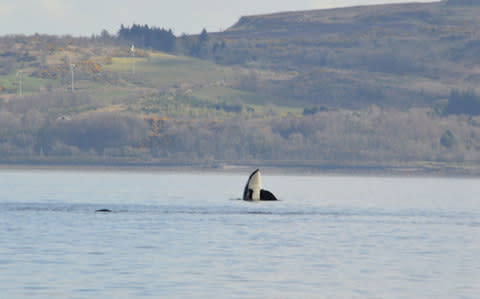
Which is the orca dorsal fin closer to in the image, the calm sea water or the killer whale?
the killer whale

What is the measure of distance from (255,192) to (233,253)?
3517cm

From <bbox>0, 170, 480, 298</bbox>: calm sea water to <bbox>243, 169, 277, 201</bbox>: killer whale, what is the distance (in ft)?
4.04

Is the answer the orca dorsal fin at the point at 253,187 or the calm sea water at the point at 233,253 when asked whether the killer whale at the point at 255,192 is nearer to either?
the orca dorsal fin at the point at 253,187

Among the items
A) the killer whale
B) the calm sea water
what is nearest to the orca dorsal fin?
the killer whale

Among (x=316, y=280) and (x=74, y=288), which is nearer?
(x=74, y=288)

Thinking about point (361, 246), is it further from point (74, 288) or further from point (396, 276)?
point (74, 288)

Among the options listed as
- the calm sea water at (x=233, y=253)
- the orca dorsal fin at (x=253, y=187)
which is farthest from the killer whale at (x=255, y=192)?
the calm sea water at (x=233, y=253)

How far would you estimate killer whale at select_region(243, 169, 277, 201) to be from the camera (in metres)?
Result: 79.2

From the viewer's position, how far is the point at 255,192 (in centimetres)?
8388

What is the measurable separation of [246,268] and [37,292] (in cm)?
1076

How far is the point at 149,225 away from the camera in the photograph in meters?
65.3

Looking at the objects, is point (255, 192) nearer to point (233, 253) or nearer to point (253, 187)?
point (253, 187)

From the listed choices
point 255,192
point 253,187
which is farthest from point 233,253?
point 255,192

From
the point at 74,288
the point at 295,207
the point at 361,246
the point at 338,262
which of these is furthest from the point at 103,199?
the point at 74,288
